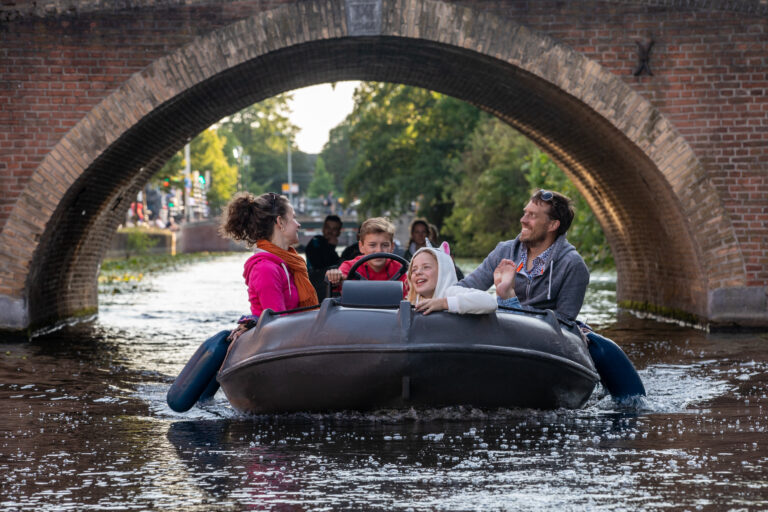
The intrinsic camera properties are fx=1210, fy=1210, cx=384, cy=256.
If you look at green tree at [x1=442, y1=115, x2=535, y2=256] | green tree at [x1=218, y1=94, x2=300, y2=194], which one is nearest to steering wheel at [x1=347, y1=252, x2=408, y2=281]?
green tree at [x1=442, y1=115, x2=535, y2=256]

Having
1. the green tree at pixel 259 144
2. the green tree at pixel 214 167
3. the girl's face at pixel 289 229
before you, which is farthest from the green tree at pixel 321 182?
the girl's face at pixel 289 229

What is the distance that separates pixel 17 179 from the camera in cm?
1242

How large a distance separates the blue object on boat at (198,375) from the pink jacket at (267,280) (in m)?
0.42

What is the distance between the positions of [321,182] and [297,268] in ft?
402

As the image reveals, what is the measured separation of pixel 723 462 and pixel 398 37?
7.78 m

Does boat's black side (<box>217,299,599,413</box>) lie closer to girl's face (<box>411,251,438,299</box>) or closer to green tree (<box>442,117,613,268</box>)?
girl's face (<box>411,251,438,299</box>)

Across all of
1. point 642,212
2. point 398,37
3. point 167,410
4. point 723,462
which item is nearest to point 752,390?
point 723,462

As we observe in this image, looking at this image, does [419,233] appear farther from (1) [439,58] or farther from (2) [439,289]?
(2) [439,289]

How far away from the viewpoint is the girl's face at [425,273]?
6691 mm

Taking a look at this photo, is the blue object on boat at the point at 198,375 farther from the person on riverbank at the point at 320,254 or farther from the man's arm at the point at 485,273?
the person on riverbank at the point at 320,254

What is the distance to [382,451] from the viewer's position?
6.00 meters

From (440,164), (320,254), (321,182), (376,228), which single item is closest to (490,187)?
(440,164)

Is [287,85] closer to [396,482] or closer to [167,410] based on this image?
[167,410]

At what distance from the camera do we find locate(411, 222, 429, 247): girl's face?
13523 mm
